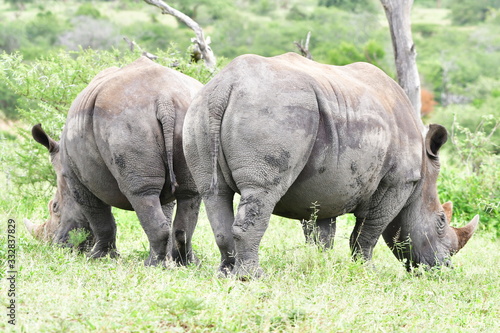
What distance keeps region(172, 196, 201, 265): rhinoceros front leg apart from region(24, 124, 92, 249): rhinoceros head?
99cm

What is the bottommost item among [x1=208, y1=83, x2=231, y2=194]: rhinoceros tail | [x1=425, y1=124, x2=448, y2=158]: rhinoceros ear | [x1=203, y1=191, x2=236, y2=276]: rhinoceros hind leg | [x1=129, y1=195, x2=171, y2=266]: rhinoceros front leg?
[x1=129, y1=195, x2=171, y2=266]: rhinoceros front leg

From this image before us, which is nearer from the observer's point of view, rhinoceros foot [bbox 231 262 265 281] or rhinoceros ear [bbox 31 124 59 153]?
rhinoceros foot [bbox 231 262 265 281]

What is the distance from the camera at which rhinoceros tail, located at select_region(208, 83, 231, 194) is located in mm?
5496

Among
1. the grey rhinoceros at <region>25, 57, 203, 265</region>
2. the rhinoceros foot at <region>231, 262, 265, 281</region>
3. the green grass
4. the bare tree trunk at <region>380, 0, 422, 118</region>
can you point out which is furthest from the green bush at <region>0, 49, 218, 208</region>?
the rhinoceros foot at <region>231, 262, 265, 281</region>

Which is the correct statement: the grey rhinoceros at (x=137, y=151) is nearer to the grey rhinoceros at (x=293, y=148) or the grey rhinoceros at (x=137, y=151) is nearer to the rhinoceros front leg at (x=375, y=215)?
the grey rhinoceros at (x=293, y=148)

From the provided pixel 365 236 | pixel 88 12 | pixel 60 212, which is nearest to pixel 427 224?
pixel 365 236

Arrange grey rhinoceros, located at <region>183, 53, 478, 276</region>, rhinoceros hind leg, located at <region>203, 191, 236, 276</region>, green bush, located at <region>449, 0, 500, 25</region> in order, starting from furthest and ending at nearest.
→ green bush, located at <region>449, 0, 500, 25</region>
rhinoceros hind leg, located at <region>203, 191, 236, 276</region>
grey rhinoceros, located at <region>183, 53, 478, 276</region>

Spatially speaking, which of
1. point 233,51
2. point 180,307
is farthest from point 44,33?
point 180,307

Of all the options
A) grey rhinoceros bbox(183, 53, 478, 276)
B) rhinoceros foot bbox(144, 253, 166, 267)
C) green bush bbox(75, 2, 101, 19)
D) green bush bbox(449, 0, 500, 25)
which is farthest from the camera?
green bush bbox(449, 0, 500, 25)

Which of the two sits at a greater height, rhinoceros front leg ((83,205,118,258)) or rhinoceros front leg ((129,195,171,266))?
rhinoceros front leg ((129,195,171,266))

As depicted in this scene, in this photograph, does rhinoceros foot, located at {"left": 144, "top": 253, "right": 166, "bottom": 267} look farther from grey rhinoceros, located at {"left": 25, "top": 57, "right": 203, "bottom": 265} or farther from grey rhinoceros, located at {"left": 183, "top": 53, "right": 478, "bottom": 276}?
grey rhinoceros, located at {"left": 183, "top": 53, "right": 478, "bottom": 276}

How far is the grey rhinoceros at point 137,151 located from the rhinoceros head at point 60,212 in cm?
34

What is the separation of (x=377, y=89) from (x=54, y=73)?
5245mm

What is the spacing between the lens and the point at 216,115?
5.52m
